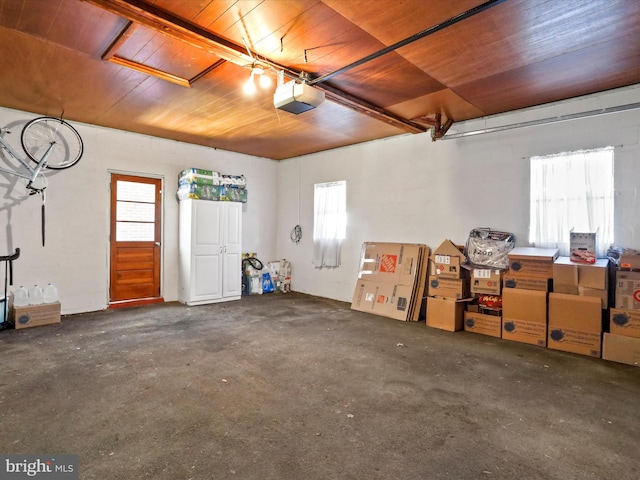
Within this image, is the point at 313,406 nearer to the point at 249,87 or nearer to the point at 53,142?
the point at 249,87

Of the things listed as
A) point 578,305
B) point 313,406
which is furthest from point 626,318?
point 313,406

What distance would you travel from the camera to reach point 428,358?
3.45 meters

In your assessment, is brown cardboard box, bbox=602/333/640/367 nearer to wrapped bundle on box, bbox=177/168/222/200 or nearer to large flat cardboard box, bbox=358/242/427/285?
large flat cardboard box, bbox=358/242/427/285

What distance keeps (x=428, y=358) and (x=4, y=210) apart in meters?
5.60

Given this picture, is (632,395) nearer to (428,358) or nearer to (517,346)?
(517,346)

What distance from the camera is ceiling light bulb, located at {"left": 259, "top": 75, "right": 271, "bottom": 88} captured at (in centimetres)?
349

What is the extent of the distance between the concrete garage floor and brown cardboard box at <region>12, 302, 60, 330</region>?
215 millimetres

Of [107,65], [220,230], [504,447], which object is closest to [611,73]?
[504,447]

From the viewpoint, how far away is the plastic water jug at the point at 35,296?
14.8ft

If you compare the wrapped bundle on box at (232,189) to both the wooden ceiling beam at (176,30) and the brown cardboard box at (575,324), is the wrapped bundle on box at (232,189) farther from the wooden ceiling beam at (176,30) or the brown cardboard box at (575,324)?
the brown cardboard box at (575,324)

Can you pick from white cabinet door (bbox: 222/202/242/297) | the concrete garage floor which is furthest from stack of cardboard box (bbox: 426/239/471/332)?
white cabinet door (bbox: 222/202/242/297)

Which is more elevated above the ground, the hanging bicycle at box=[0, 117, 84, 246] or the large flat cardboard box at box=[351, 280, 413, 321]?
the hanging bicycle at box=[0, 117, 84, 246]

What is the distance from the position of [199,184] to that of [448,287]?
Answer: 4.18 metres

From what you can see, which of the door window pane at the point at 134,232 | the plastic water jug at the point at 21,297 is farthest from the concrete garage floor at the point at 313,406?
the door window pane at the point at 134,232
